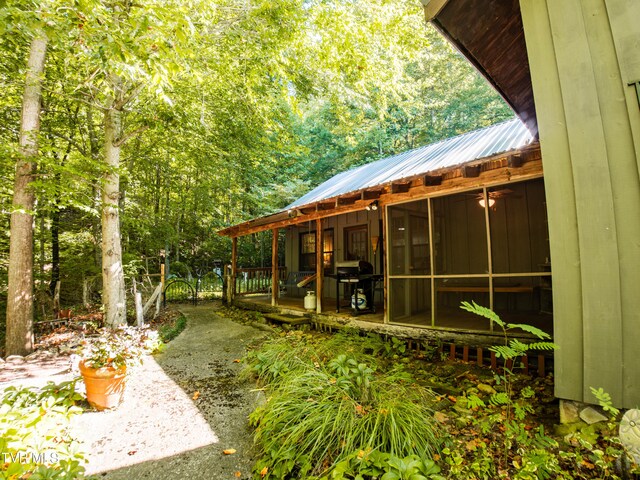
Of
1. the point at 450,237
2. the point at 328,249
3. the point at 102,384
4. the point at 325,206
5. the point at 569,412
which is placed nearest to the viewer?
the point at 569,412

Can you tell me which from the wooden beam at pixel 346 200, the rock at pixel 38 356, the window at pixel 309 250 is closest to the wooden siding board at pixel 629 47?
the wooden beam at pixel 346 200

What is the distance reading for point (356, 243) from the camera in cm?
877

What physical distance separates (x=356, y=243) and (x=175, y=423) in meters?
6.58

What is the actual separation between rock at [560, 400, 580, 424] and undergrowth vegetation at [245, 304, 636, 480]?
0.08m

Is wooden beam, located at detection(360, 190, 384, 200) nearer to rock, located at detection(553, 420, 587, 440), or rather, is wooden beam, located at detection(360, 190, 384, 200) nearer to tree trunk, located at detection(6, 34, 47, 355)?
rock, located at detection(553, 420, 587, 440)

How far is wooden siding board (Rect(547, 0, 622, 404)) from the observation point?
227cm

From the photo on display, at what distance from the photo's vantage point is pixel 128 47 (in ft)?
9.62

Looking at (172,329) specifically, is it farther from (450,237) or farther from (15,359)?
(450,237)

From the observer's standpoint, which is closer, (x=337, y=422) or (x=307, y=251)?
(x=337, y=422)

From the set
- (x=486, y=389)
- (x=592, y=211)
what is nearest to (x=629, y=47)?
(x=592, y=211)

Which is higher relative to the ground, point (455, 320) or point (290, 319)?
point (455, 320)

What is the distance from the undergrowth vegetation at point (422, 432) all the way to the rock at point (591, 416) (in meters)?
0.04

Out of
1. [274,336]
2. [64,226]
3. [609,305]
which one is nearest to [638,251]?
[609,305]

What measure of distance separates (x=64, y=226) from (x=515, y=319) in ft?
47.0
